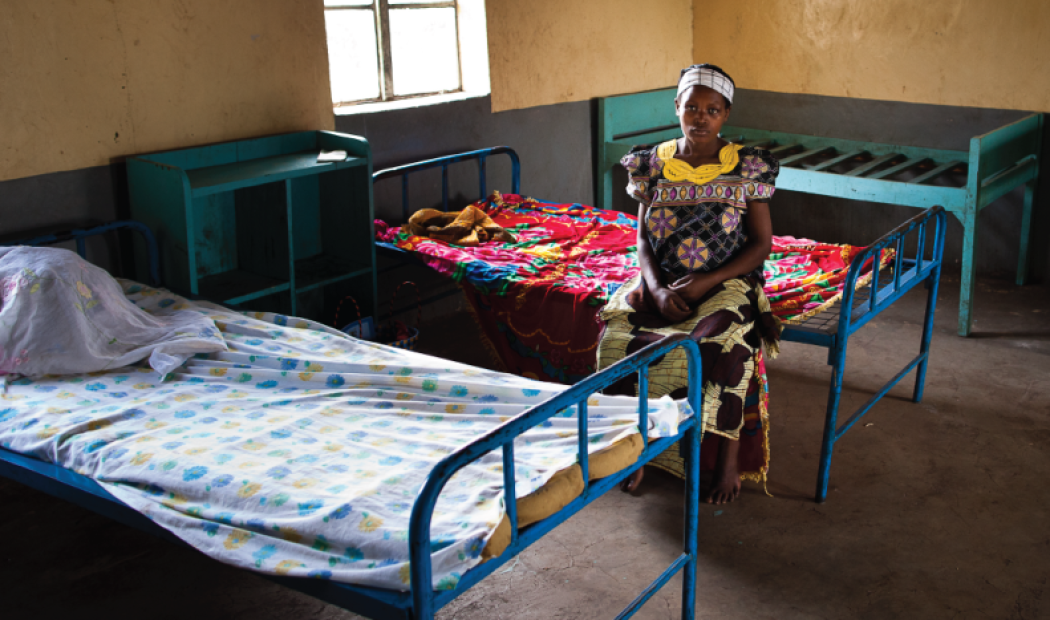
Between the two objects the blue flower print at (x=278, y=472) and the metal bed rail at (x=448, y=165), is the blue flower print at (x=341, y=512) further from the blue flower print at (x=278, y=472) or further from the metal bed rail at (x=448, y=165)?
the metal bed rail at (x=448, y=165)

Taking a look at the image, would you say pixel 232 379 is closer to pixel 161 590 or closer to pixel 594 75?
pixel 161 590

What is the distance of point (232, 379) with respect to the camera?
288 centimetres

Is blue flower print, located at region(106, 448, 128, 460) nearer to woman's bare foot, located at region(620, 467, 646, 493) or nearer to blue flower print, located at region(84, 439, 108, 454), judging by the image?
blue flower print, located at region(84, 439, 108, 454)

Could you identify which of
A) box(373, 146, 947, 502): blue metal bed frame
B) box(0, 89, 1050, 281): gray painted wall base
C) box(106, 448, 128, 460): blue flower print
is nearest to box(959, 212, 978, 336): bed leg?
box(373, 146, 947, 502): blue metal bed frame

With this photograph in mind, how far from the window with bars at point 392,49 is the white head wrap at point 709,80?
2.10 meters

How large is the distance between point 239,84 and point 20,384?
183cm

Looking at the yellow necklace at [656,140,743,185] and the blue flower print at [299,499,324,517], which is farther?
the yellow necklace at [656,140,743,185]

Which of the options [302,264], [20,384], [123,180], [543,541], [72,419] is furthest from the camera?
[302,264]

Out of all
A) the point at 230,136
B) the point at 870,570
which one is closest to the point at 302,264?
the point at 230,136

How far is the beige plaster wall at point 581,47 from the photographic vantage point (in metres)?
5.37

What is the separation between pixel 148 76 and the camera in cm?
372

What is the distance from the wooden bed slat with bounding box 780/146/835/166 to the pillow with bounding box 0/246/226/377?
3801 millimetres

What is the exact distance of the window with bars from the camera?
4.76 meters

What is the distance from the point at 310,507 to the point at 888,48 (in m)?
5.33
